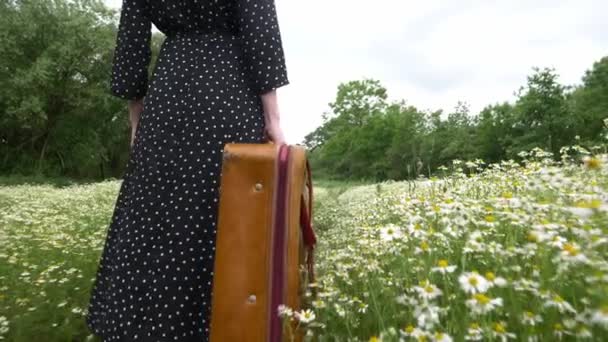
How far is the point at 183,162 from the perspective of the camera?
215 cm

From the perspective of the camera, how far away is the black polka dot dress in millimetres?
2082

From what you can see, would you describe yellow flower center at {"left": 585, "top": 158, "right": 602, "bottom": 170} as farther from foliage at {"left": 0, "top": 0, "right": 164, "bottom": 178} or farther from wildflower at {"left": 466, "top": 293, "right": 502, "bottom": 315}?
foliage at {"left": 0, "top": 0, "right": 164, "bottom": 178}

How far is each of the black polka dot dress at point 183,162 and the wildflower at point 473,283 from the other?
1.11m

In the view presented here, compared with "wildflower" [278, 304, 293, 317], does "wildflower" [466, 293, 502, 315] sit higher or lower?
higher

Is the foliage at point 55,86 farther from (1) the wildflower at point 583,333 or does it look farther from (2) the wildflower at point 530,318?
(1) the wildflower at point 583,333

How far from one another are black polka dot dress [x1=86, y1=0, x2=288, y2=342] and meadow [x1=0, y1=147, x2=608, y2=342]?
56cm

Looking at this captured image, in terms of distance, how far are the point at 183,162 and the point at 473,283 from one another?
4.29 feet

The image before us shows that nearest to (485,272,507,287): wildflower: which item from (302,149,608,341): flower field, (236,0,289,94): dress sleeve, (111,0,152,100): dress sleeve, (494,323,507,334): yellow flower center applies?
(302,149,608,341): flower field

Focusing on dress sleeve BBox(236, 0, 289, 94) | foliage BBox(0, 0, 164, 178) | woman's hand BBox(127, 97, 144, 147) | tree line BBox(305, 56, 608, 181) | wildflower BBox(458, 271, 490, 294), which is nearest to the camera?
wildflower BBox(458, 271, 490, 294)

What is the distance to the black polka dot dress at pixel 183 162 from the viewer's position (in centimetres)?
208

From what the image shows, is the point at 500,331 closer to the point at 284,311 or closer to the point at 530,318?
the point at 530,318

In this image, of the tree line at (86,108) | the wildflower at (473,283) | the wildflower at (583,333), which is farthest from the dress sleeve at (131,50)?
the tree line at (86,108)

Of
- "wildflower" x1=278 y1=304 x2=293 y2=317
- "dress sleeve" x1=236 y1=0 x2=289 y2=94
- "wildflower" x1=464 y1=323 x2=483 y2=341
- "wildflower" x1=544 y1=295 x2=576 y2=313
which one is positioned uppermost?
"dress sleeve" x1=236 y1=0 x2=289 y2=94

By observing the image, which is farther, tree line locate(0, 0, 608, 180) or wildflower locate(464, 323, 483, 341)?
tree line locate(0, 0, 608, 180)
